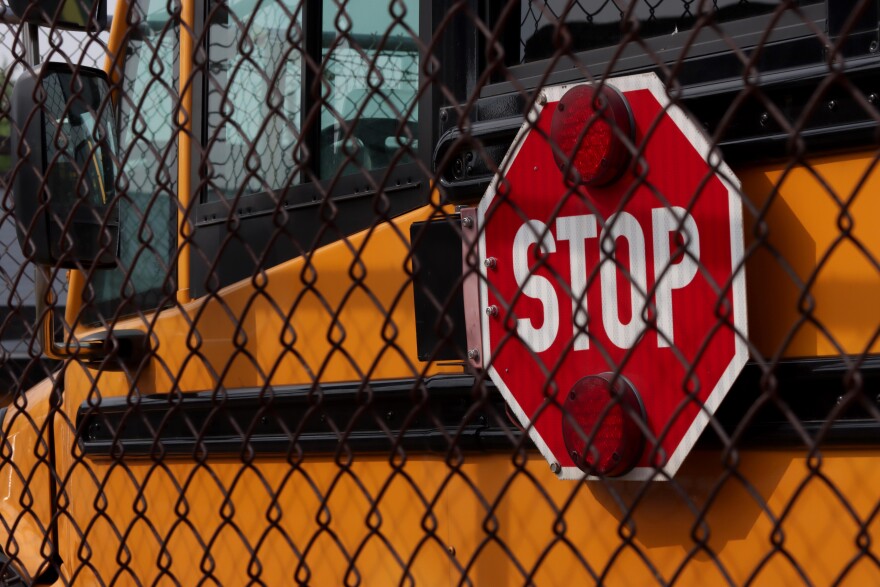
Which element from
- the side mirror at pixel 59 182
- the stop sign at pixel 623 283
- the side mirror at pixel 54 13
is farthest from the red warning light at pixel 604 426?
the side mirror at pixel 54 13

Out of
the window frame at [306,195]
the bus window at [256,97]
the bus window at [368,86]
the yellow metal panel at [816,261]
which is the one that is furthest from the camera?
the bus window at [256,97]

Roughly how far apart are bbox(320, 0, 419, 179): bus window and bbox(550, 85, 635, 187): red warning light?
1.67 feet

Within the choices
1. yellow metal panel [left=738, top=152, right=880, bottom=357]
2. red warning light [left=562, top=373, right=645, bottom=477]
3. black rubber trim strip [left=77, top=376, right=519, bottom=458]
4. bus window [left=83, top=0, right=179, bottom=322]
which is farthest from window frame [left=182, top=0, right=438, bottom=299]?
yellow metal panel [left=738, top=152, right=880, bottom=357]

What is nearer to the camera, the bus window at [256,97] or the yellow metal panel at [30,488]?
the bus window at [256,97]

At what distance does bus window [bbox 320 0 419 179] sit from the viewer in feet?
7.09

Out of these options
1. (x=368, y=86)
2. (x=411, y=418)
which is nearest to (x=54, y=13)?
(x=368, y=86)

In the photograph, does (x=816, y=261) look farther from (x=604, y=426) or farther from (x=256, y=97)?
(x=256, y=97)

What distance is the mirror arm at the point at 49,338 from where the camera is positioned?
260 centimetres

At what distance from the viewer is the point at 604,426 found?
165cm

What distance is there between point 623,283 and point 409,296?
534 millimetres

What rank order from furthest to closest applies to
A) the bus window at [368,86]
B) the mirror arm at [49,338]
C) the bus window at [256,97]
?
1. the mirror arm at [49,338]
2. the bus window at [256,97]
3. the bus window at [368,86]

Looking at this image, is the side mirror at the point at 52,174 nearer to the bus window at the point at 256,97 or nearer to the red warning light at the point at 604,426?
the bus window at the point at 256,97

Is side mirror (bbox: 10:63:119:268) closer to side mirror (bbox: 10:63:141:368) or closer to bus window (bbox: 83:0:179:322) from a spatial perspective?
side mirror (bbox: 10:63:141:368)

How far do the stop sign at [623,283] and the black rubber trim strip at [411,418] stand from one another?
0.21ft
